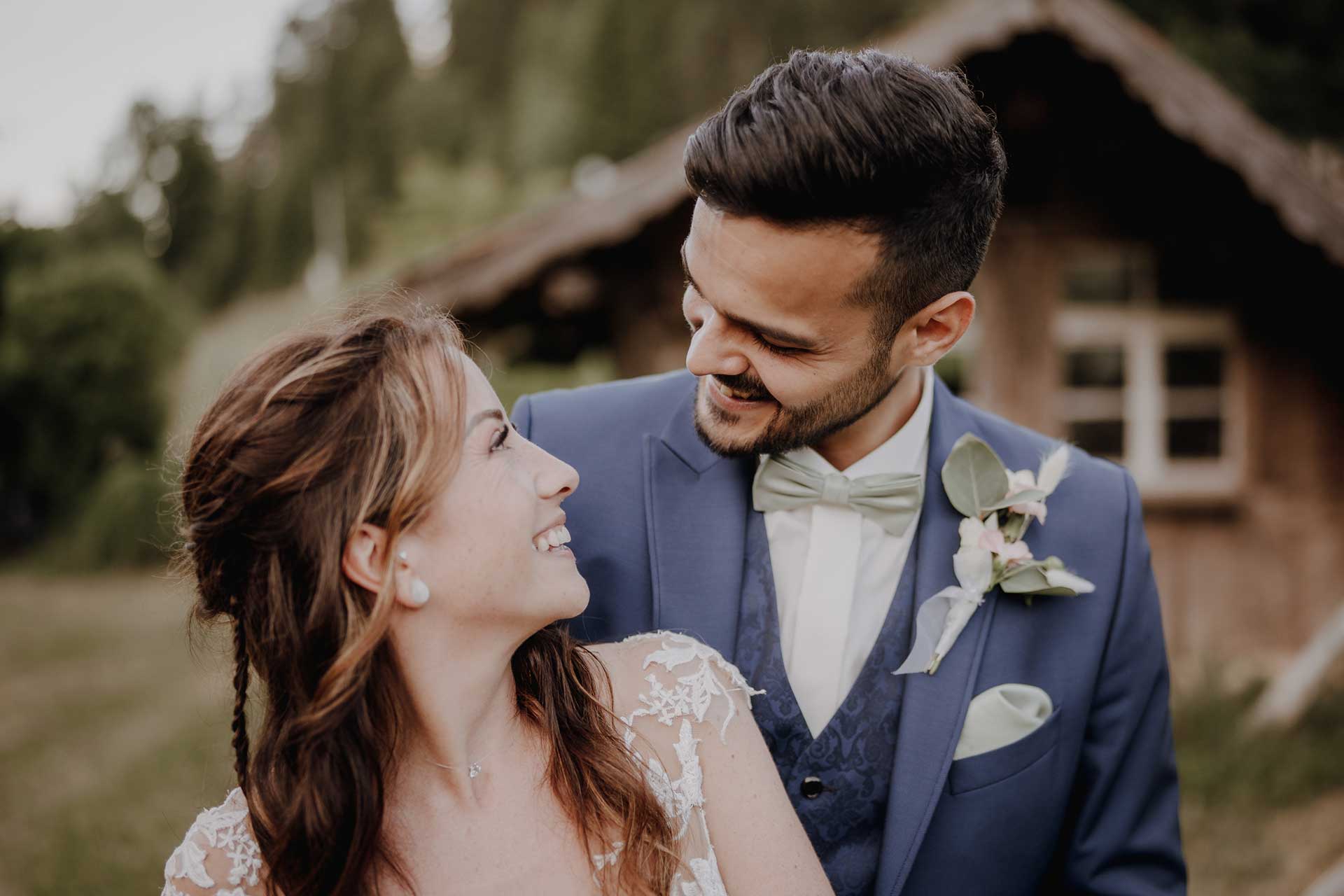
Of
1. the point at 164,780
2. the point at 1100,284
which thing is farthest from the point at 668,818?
the point at 1100,284

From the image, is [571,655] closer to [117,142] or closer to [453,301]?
[453,301]

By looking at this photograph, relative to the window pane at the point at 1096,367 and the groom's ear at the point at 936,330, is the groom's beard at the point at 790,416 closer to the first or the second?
the groom's ear at the point at 936,330

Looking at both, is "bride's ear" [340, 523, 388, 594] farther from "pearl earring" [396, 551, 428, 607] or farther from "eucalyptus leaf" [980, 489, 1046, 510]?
"eucalyptus leaf" [980, 489, 1046, 510]

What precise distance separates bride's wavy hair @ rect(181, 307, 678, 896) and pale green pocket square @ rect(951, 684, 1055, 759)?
62 centimetres

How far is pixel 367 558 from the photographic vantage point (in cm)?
169

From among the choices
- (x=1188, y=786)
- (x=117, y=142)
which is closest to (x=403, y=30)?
(x=117, y=142)

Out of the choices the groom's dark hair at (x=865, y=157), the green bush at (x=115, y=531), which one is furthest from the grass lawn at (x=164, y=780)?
the green bush at (x=115, y=531)

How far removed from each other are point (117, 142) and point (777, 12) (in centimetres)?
2100

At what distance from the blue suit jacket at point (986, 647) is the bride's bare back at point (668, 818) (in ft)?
0.61

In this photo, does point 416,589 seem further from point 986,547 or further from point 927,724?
point 986,547

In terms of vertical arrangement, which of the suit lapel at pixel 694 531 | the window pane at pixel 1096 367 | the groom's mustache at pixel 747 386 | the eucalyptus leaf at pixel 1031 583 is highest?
the groom's mustache at pixel 747 386

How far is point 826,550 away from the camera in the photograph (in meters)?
2.14

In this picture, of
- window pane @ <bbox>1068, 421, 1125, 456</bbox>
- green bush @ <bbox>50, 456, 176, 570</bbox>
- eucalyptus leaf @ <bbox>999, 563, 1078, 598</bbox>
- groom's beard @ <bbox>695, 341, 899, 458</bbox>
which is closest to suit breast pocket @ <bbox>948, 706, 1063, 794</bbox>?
eucalyptus leaf @ <bbox>999, 563, 1078, 598</bbox>

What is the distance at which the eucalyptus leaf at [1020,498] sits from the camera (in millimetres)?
2061
